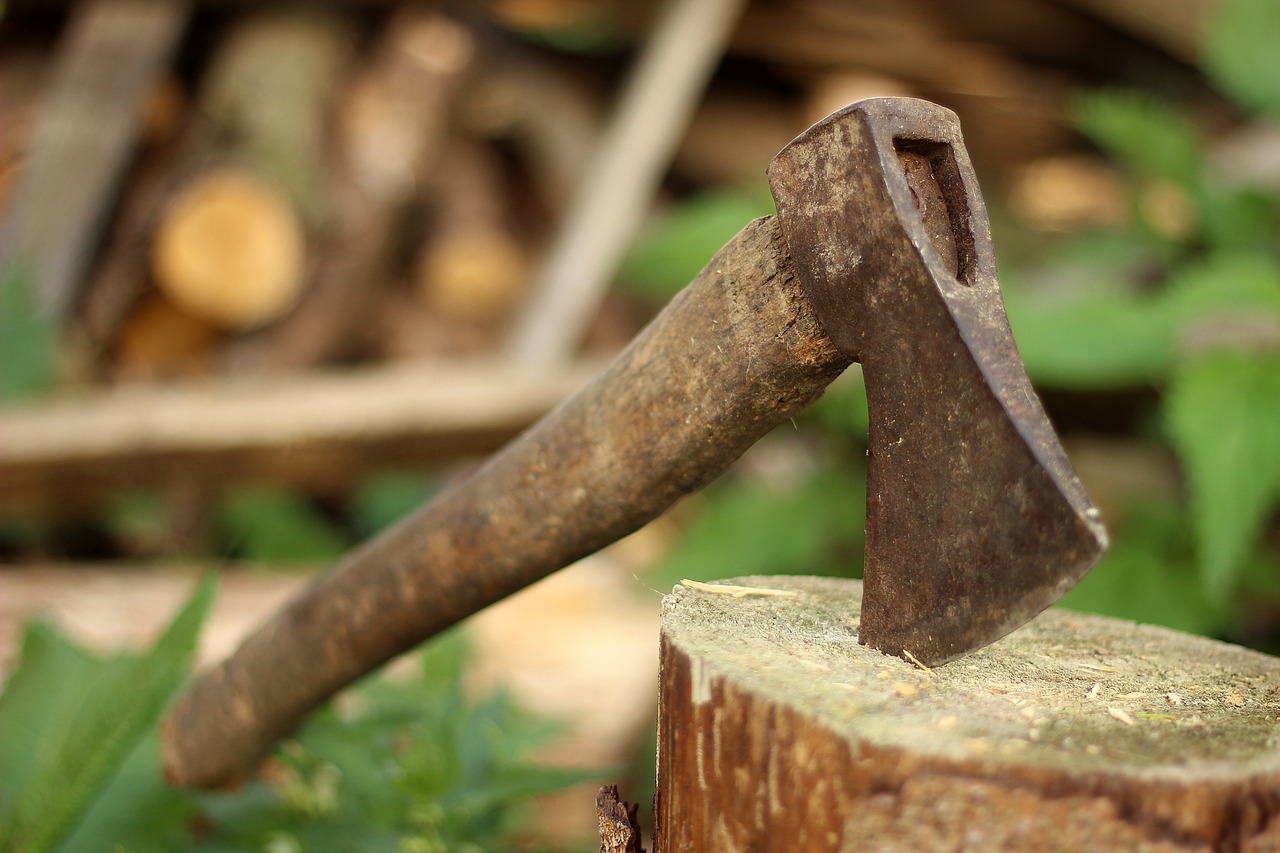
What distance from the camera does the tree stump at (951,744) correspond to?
0.72 meters

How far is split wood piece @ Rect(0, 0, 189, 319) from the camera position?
3100 millimetres

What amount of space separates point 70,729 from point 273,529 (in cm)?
210

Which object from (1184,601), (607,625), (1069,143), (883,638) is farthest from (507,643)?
(1069,143)

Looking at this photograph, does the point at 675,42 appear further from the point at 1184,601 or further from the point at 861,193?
the point at 861,193

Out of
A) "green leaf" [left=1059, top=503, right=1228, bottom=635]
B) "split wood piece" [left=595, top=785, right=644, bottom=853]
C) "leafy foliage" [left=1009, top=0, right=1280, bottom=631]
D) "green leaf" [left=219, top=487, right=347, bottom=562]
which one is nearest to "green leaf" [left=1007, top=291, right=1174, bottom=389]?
"leafy foliage" [left=1009, top=0, right=1280, bottom=631]

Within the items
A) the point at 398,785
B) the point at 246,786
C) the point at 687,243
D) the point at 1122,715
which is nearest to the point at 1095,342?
the point at 687,243

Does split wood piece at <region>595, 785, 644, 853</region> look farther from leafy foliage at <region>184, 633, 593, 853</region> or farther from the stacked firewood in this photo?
the stacked firewood

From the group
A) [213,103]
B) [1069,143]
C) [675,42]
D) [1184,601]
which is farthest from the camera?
[1069,143]

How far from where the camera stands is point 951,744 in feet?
2.44

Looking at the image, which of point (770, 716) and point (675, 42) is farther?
point (675, 42)

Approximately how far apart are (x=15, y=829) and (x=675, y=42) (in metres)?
3.11

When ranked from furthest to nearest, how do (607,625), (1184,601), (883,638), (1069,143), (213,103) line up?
(1069,143) < (213,103) < (607,625) < (1184,601) < (883,638)

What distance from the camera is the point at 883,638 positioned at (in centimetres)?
92

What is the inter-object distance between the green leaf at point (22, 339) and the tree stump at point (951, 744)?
2.69m
